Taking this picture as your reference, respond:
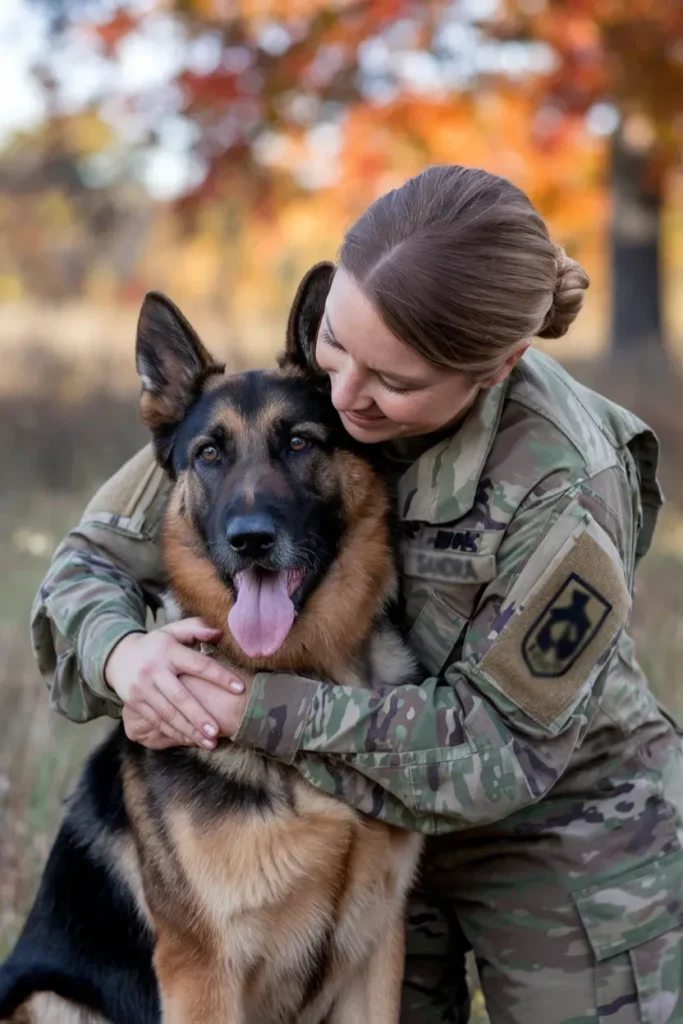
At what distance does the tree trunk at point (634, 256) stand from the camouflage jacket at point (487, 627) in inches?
362

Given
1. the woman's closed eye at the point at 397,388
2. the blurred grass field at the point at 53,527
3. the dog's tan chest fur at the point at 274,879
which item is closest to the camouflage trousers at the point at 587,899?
the dog's tan chest fur at the point at 274,879

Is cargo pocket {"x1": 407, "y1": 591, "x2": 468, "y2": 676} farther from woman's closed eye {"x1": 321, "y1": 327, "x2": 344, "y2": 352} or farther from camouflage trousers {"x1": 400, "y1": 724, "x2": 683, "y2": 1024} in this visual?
woman's closed eye {"x1": 321, "y1": 327, "x2": 344, "y2": 352}

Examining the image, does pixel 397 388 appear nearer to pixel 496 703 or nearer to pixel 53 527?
pixel 496 703

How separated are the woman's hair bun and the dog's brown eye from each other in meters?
0.87

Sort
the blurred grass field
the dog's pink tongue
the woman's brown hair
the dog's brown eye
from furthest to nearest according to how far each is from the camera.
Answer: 1. the blurred grass field
2. the dog's brown eye
3. the dog's pink tongue
4. the woman's brown hair

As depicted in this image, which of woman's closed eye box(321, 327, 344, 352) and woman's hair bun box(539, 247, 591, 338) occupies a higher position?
woman's hair bun box(539, 247, 591, 338)

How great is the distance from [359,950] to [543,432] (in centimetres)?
138

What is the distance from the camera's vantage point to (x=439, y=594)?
289 centimetres

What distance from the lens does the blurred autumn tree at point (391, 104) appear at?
362 inches

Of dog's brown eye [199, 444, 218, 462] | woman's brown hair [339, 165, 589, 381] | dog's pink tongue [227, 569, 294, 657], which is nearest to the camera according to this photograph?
woman's brown hair [339, 165, 589, 381]

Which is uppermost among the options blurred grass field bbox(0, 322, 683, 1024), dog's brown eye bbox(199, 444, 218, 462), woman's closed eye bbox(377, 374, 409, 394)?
woman's closed eye bbox(377, 374, 409, 394)

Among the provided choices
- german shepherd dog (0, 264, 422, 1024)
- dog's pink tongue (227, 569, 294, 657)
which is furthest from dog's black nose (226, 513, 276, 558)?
dog's pink tongue (227, 569, 294, 657)

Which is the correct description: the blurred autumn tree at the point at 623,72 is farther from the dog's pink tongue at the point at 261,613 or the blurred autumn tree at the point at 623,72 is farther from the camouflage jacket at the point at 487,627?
the dog's pink tongue at the point at 261,613

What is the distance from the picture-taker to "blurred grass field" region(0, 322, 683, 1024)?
411 centimetres
